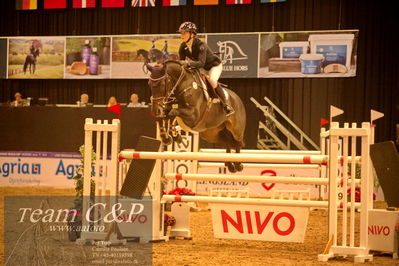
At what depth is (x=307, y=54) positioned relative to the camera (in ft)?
38.8

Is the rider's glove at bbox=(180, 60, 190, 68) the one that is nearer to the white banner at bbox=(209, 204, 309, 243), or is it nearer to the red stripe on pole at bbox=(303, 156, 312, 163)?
the white banner at bbox=(209, 204, 309, 243)

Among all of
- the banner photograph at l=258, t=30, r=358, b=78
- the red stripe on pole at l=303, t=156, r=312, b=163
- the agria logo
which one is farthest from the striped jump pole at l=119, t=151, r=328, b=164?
the agria logo

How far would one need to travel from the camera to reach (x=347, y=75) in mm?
11625

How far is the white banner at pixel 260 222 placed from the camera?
5.33 m

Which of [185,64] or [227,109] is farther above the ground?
[185,64]

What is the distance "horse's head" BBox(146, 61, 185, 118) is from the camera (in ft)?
17.7

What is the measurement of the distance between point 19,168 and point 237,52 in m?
4.90

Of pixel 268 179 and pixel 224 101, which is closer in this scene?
pixel 268 179

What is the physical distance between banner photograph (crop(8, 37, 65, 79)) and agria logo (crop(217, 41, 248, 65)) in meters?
3.72

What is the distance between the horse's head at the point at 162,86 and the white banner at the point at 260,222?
1050 millimetres

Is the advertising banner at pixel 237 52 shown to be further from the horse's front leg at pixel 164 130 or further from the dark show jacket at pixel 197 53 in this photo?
the horse's front leg at pixel 164 130

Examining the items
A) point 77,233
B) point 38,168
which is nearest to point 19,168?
point 38,168

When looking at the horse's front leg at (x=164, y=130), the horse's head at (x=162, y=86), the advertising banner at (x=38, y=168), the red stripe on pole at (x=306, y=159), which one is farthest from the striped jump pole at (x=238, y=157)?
the advertising banner at (x=38, y=168)

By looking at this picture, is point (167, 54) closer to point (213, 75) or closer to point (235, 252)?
point (213, 75)
